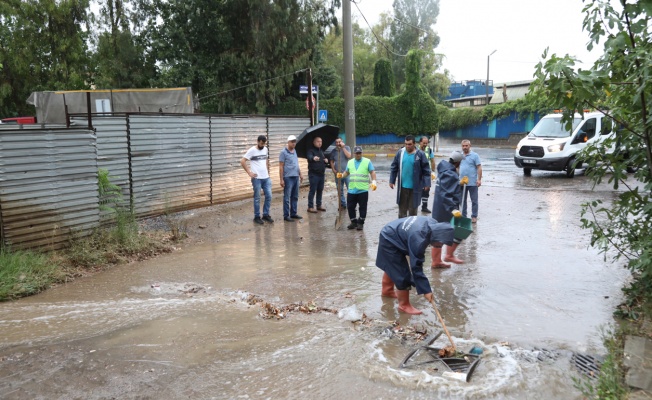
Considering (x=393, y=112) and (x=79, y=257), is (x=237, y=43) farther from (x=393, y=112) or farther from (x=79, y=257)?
(x=79, y=257)

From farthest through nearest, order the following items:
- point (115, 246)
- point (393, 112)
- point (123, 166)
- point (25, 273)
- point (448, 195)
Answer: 1. point (393, 112)
2. point (123, 166)
3. point (115, 246)
4. point (448, 195)
5. point (25, 273)

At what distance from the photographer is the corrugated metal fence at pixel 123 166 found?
7.63 meters

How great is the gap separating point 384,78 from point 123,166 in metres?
28.1

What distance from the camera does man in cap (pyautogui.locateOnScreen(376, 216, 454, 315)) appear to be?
5430 millimetres

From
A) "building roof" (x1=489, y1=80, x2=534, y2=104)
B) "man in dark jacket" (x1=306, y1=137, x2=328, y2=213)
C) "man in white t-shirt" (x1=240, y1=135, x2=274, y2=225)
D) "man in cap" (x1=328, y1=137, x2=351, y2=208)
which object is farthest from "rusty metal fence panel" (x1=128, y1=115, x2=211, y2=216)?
"building roof" (x1=489, y1=80, x2=534, y2=104)

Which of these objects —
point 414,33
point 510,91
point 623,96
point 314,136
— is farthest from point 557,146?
point 414,33

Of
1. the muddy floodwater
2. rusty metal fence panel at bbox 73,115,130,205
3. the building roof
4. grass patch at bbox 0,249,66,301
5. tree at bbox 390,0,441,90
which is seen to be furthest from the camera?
tree at bbox 390,0,441,90

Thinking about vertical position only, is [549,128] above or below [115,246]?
above

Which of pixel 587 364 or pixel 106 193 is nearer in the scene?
pixel 587 364

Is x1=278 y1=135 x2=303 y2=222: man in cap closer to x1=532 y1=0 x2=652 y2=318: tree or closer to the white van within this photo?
x1=532 y1=0 x2=652 y2=318: tree

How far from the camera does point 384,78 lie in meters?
36.3

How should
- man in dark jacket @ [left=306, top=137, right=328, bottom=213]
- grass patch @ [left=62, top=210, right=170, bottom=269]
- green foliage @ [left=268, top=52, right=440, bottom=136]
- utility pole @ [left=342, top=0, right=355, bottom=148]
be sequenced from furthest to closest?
green foliage @ [left=268, top=52, right=440, bottom=136] < utility pole @ [left=342, top=0, right=355, bottom=148] < man in dark jacket @ [left=306, top=137, right=328, bottom=213] < grass patch @ [left=62, top=210, right=170, bottom=269]

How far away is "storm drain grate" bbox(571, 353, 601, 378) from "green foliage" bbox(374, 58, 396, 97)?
32.8m

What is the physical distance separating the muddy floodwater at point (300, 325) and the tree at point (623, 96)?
827 millimetres
